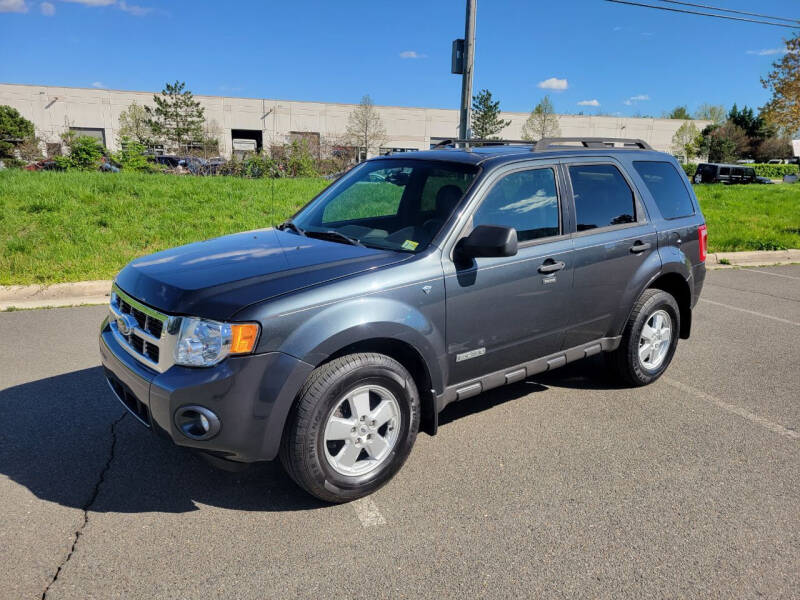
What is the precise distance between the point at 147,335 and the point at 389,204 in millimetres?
1962

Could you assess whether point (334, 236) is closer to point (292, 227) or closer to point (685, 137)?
point (292, 227)

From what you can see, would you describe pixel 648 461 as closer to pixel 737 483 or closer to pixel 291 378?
pixel 737 483

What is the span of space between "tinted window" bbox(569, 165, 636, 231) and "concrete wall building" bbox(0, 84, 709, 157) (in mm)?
50927

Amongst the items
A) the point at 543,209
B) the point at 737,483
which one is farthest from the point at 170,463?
the point at 737,483

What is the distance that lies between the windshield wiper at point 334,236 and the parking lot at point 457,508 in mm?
1384

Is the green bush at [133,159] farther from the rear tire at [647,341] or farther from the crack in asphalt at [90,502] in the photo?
the rear tire at [647,341]

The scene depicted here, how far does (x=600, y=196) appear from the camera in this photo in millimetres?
4430

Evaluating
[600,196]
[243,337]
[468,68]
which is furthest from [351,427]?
[468,68]

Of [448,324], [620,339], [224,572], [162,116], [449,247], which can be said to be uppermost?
[162,116]

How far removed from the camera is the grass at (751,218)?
40.8 feet

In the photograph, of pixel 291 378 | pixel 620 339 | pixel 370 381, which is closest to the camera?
pixel 291 378

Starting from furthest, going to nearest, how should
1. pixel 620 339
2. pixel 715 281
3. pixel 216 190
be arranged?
pixel 216 190, pixel 715 281, pixel 620 339

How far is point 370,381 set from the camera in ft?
10.4

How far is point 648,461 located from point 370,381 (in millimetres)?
1868
